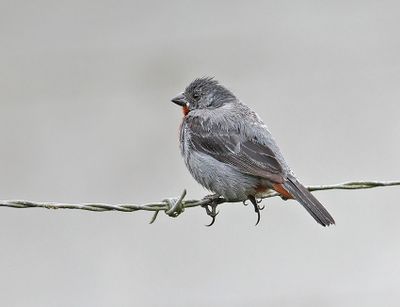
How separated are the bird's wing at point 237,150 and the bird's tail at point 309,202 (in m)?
0.07

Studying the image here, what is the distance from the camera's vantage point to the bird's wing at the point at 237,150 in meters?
5.69

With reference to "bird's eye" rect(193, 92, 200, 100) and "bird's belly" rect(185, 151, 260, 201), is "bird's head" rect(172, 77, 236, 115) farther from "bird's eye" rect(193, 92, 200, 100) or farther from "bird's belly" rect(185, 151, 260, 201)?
"bird's belly" rect(185, 151, 260, 201)

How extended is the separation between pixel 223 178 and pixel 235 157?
15 centimetres

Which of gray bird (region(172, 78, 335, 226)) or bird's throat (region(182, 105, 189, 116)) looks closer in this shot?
gray bird (region(172, 78, 335, 226))

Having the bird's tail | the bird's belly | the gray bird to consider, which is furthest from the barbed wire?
the bird's belly

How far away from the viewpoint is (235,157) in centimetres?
586

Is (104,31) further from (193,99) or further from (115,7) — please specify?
(193,99)

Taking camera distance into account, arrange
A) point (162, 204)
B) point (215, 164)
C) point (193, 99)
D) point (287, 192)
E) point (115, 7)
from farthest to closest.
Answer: point (115, 7), point (193, 99), point (215, 164), point (287, 192), point (162, 204)

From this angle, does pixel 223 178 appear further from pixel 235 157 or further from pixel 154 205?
pixel 154 205

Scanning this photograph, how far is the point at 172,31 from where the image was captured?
7996mm

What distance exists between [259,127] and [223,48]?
2083 mm

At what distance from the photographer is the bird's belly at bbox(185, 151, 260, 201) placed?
583cm

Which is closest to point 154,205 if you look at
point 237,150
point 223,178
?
point 223,178

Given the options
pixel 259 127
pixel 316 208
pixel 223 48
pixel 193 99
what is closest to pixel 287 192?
pixel 316 208
